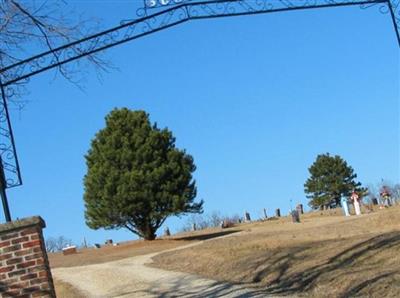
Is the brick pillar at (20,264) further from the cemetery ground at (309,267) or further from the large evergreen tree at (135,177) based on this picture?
the large evergreen tree at (135,177)

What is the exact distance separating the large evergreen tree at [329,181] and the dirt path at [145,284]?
46.6 meters

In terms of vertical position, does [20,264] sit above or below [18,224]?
below

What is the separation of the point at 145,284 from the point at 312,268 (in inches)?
176

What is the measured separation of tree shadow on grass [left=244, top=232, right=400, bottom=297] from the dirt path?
0.61 meters

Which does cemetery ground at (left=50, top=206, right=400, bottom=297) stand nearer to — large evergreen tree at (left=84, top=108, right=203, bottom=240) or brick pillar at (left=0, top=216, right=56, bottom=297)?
brick pillar at (left=0, top=216, right=56, bottom=297)

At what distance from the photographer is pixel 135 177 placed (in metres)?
35.3

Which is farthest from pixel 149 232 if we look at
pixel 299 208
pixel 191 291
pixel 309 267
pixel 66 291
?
pixel 309 267

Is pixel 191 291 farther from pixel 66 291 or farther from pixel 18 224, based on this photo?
pixel 18 224

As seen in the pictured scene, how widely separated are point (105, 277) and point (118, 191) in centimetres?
1697

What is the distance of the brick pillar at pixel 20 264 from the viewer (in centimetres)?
800

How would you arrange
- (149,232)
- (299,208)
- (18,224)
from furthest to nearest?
(299,208) < (149,232) < (18,224)

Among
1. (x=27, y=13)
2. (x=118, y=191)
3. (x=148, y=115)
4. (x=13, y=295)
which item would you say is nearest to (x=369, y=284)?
(x=13, y=295)

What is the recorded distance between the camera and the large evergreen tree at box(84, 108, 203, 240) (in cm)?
3547

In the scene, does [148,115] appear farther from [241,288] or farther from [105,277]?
[241,288]
